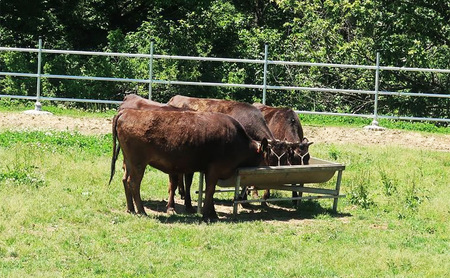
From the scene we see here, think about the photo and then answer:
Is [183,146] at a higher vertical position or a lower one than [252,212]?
higher

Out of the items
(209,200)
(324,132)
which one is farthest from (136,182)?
(324,132)

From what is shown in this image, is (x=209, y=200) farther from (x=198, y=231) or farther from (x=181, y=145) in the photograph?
(x=198, y=231)

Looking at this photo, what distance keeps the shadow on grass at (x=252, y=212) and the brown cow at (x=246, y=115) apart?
404mm

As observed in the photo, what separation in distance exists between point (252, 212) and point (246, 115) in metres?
1.77

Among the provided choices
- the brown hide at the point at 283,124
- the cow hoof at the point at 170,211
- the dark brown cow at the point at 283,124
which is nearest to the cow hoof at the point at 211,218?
the cow hoof at the point at 170,211

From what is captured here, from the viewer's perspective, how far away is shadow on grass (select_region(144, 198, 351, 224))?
→ 12797 mm

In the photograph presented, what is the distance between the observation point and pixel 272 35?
2641cm

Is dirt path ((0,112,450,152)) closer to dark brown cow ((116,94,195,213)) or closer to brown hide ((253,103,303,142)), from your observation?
brown hide ((253,103,303,142))

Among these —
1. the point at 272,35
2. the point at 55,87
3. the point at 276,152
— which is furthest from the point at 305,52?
the point at 276,152

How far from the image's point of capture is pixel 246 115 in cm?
1451

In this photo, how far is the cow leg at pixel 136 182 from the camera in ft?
41.3

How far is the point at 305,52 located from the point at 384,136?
17.2 ft

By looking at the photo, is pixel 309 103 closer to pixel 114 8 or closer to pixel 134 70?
pixel 134 70

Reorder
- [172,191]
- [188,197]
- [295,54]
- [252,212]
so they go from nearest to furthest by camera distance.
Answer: [172,191]
[188,197]
[252,212]
[295,54]
